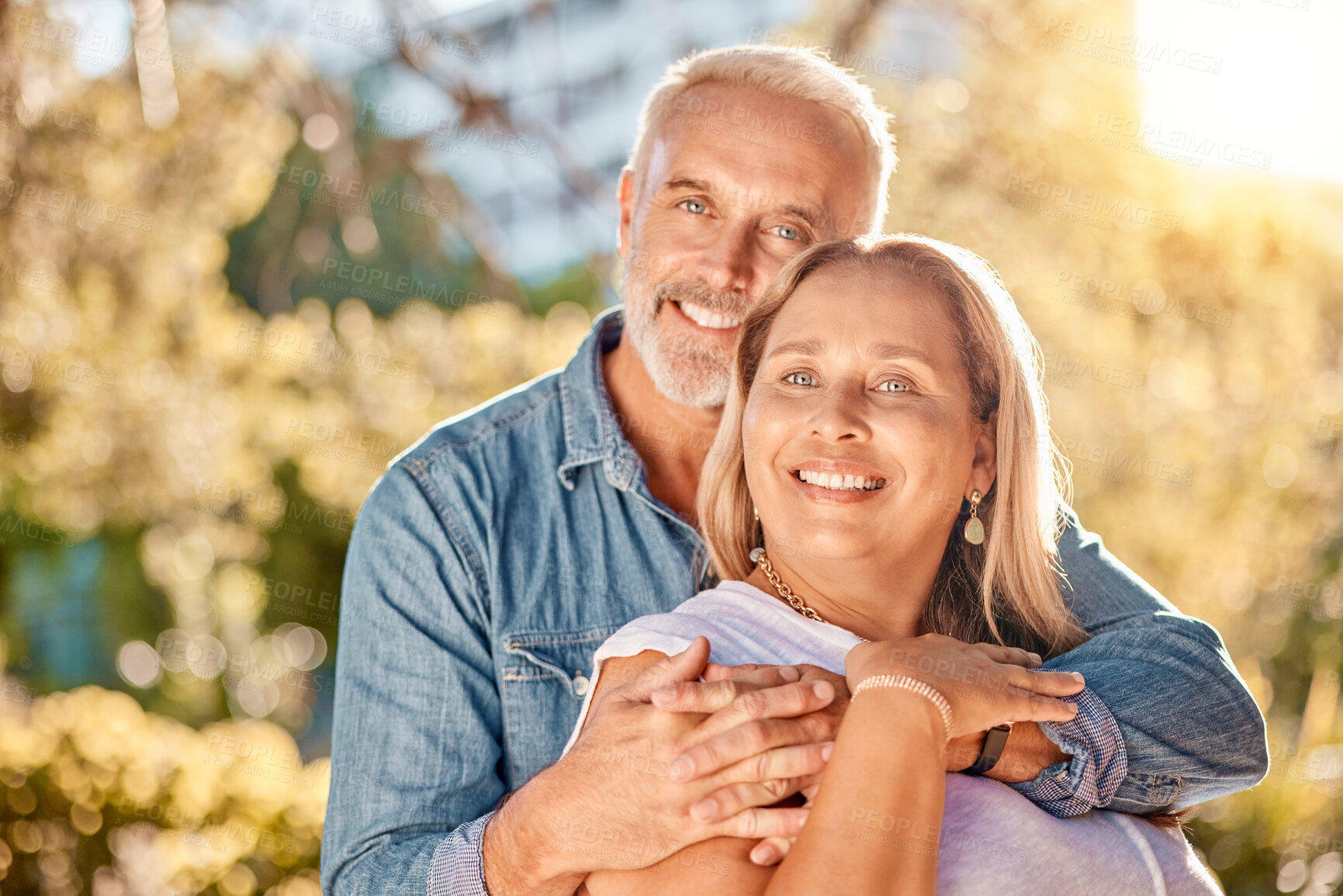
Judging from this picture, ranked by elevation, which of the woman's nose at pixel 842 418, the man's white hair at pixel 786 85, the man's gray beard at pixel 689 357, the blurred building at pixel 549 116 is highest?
the blurred building at pixel 549 116

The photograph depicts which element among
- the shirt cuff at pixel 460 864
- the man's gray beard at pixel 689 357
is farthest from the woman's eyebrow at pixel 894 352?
the shirt cuff at pixel 460 864

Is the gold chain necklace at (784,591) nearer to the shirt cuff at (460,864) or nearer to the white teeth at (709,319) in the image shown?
the shirt cuff at (460,864)

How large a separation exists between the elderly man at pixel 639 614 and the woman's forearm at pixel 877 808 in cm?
8

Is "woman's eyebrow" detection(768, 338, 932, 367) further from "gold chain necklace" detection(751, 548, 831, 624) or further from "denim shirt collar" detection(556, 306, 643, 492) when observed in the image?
"denim shirt collar" detection(556, 306, 643, 492)

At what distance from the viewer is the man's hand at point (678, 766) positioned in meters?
1.26

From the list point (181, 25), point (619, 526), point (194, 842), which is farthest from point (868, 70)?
point (194, 842)

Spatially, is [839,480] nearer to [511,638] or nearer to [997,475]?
[997,475]

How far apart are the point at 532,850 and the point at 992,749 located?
2.04 ft

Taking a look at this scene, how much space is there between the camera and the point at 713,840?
1286 millimetres

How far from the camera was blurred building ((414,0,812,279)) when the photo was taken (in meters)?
5.68

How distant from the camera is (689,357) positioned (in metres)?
2.16

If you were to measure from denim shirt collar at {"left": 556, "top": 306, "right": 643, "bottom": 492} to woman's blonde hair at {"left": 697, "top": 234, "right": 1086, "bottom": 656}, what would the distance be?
11.2 inches

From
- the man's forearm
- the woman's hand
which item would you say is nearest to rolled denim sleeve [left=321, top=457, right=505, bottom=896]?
the man's forearm

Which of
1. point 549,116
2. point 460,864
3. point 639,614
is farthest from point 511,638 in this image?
point 549,116
